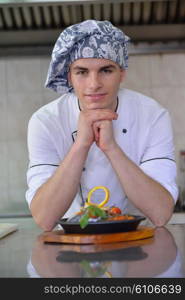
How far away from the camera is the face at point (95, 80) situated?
1.36m

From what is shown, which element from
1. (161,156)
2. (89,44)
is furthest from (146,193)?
(89,44)

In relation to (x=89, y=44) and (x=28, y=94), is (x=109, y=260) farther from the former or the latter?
(x=28, y=94)

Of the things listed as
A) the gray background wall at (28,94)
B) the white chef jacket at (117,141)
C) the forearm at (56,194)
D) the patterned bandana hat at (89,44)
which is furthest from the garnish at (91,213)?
the gray background wall at (28,94)

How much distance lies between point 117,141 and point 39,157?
0.28 metres

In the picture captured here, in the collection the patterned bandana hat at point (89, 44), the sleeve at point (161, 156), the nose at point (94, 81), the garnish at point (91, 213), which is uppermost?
the patterned bandana hat at point (89, 44)

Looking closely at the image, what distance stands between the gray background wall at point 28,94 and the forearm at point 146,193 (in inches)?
54.0

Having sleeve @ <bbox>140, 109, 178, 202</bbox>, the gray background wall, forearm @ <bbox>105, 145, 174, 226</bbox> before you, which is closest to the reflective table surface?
forearm @ <bbox>105, 145, 174, 226</bbox>

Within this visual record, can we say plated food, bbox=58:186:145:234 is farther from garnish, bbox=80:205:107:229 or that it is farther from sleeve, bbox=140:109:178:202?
sleeve, bbox=140:109:178:202

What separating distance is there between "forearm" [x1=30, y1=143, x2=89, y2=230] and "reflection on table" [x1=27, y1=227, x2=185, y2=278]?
0.33 meters

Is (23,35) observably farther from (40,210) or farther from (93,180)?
(40,210)

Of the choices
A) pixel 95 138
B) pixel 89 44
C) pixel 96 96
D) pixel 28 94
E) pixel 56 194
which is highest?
pixel 89 44

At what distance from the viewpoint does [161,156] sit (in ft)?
4.76

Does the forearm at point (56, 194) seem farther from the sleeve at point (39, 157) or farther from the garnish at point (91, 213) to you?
the garnish at point (91, 213)

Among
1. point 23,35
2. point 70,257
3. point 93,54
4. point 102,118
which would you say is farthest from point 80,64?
point 23,35
